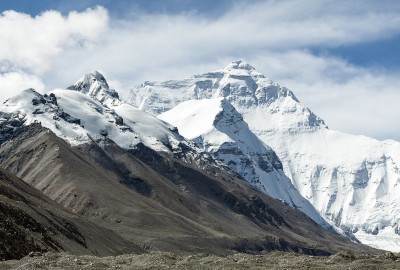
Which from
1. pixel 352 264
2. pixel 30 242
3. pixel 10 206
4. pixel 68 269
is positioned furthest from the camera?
pixel 10 206

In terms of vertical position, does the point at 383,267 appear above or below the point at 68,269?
above

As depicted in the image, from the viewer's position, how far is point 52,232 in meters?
190

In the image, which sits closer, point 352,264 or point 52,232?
point 352,264

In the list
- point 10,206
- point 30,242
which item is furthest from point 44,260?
point 10,206

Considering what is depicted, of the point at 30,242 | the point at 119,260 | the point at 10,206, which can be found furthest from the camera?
the point at 10,206

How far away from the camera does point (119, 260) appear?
91.4 m

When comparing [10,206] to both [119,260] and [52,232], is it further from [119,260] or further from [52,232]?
[119,260]

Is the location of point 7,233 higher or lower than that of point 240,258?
lower

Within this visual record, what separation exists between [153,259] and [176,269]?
1044 cm

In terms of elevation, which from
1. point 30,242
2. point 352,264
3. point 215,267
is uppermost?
point 352,264

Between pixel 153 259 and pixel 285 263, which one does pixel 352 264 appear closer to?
pixel 285 263

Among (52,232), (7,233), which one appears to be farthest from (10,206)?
(7,233)

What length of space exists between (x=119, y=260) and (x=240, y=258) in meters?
14.2

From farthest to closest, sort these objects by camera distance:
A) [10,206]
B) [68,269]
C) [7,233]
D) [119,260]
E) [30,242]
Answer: [10,206] < [30,242] < [7,233] < [119,260] < [68,269]
